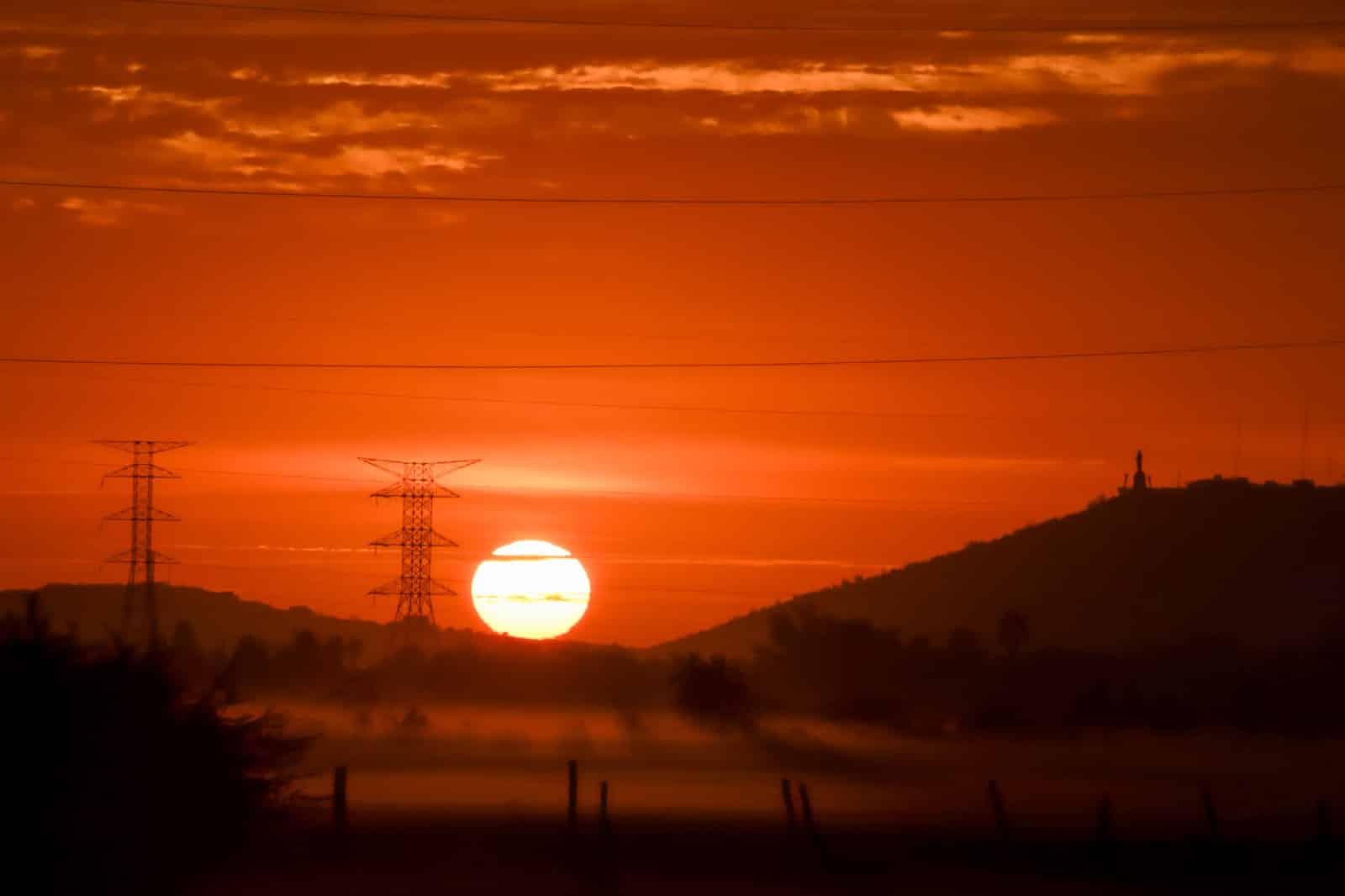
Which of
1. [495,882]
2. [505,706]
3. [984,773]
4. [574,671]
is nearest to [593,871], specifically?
[495,882]

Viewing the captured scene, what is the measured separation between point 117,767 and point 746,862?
14924 millimetres

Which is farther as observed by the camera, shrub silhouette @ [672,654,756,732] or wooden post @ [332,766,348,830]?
shrub silhouette @ [672,654,756,732]

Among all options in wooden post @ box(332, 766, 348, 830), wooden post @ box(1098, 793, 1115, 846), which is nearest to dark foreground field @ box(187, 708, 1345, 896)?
wooden post @ box(1098, 793, 1115, 846)

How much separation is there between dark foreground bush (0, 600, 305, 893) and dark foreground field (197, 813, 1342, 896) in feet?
3.95

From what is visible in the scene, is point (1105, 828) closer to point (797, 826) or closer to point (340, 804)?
point (797, 826)

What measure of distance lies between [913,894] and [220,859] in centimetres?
1384

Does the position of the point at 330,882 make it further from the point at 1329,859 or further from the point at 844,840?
the point at 1329,859

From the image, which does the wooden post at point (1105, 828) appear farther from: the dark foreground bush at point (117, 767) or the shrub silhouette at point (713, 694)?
the shrub silhouette at point (713, 694)

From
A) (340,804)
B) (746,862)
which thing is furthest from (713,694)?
(746,862)

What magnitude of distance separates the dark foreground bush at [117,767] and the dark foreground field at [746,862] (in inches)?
47.5

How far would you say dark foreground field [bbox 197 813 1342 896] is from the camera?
128 ft

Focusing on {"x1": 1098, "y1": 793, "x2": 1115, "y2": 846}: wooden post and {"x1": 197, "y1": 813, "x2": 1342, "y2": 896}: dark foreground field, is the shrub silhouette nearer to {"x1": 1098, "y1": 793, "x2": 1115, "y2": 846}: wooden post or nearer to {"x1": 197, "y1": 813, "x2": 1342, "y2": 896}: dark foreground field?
{"x1": 197, "y1": 813, "x2": 1342, "y2": 896}: dark foreground field

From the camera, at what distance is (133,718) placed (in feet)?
125

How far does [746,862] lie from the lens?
44.9 meters
